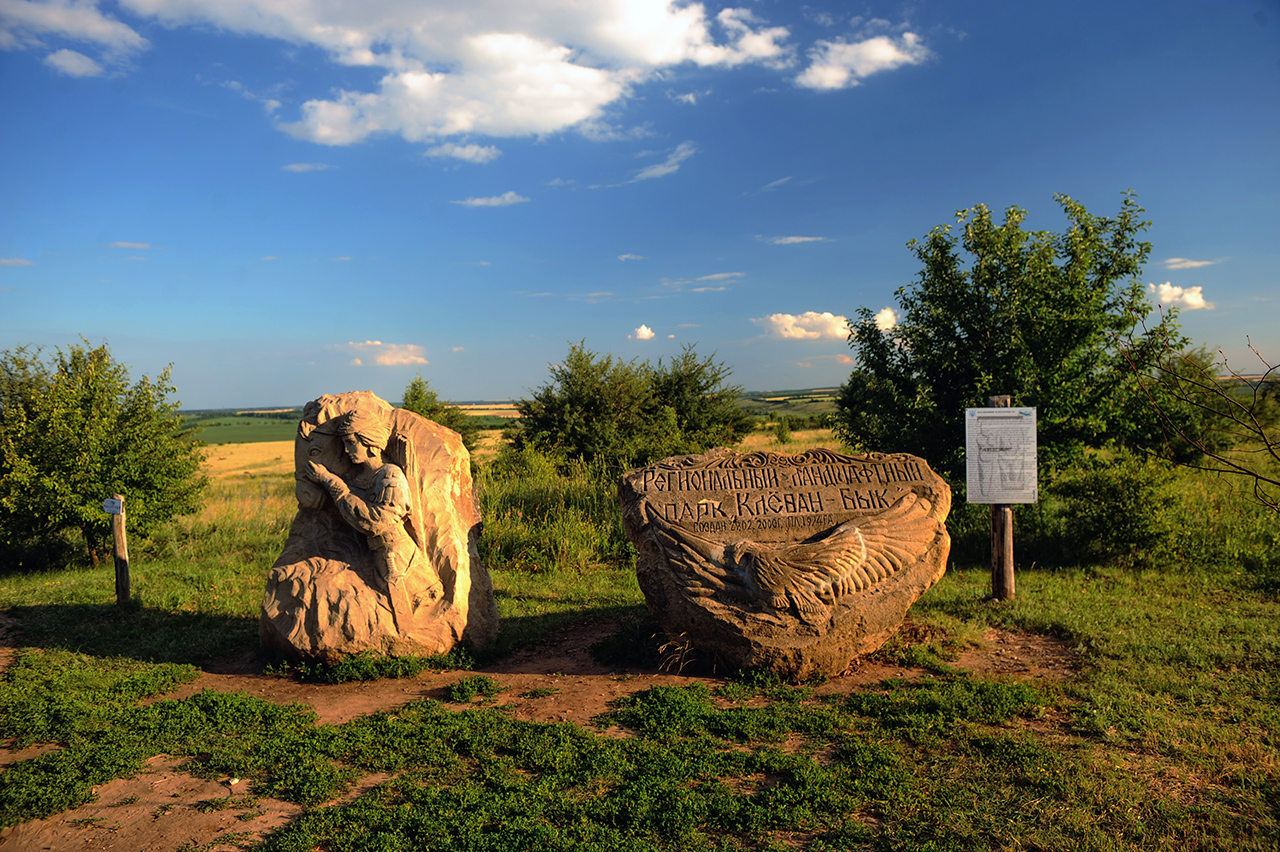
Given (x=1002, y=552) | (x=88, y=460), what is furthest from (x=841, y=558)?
(x=88, y=460)

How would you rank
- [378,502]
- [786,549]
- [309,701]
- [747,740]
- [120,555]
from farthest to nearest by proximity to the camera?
[120,555] < [378,502] < [786,549] < [309,701] < [747,740]

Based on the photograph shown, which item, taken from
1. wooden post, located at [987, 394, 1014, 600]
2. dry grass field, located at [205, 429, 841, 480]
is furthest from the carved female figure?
dry grass field, located at [205, 429, 841, 480]

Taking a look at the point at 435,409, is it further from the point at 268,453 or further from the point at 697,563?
the point at 268,453

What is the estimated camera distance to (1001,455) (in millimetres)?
7328

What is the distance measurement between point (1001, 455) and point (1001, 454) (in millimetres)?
10

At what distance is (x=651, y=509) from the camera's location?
6.14m

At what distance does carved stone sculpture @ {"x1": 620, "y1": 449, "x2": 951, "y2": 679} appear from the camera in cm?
543

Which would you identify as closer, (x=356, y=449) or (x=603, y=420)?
(x=356, y=449)

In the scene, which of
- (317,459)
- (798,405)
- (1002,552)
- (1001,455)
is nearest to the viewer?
(317,459)

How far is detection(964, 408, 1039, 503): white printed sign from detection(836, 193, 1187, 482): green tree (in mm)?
1129

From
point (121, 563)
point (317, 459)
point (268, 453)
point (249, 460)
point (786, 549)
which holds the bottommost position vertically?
point (249, 460)

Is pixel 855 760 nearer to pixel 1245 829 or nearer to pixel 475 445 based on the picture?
pixel 1245 829

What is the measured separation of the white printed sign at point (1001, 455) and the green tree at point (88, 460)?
36.0 feet

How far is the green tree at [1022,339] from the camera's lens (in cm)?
821
